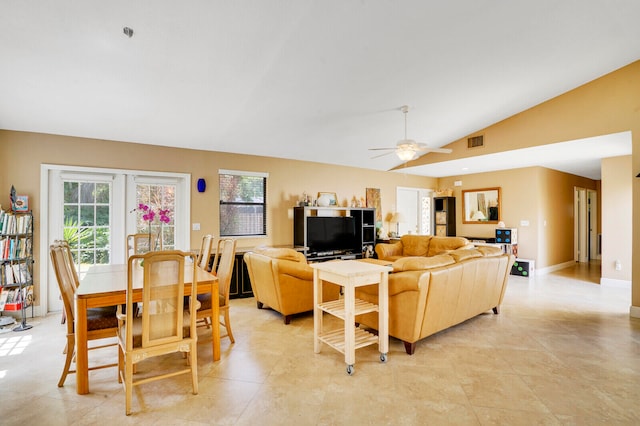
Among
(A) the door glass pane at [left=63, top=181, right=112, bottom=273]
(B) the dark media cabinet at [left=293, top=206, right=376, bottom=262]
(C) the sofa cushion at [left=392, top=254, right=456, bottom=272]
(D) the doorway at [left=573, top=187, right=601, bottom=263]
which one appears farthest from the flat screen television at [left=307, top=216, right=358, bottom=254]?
(D) the doorway at [left=573, top=187, right=601, bottom=263]

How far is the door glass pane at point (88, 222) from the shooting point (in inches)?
175

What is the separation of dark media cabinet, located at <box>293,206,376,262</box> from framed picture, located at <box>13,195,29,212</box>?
12.5ft

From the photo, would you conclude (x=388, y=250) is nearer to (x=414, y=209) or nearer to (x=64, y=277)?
(x=414, y=209)

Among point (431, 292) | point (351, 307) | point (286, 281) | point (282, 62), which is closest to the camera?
point (351, 307)

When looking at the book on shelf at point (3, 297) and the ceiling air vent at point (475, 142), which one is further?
the ceiling air vent at point (475, 142)

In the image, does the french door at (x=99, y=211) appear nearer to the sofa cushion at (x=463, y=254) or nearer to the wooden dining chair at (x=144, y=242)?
the wooden dining chair at (x=144, y=242)

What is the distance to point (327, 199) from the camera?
20.8 feet

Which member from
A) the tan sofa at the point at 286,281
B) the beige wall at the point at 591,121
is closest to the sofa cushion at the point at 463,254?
the tan sofa at the point at 286,281

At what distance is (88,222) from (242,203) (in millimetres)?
2237

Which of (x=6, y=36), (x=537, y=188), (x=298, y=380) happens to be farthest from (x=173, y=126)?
(x=537, y=188)

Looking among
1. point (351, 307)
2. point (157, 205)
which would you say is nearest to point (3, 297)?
point (157, 205)

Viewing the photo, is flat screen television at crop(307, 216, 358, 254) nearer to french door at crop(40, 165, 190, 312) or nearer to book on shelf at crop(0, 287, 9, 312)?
french door at crop(40, 165, 190, 312)

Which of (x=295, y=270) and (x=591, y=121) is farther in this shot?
(x=591, y=121)

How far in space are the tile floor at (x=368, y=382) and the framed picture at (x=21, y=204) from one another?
1.45m
